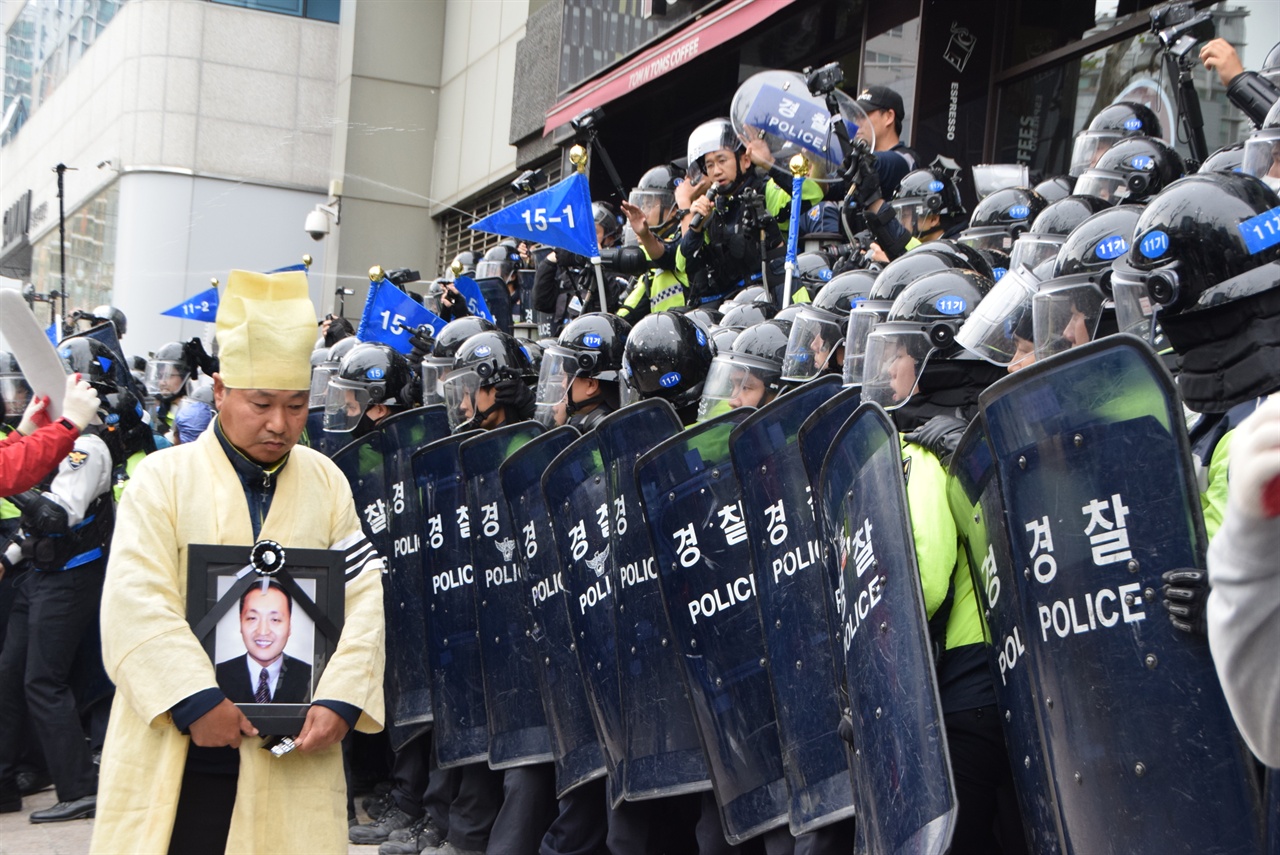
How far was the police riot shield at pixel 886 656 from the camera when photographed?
9.36ft

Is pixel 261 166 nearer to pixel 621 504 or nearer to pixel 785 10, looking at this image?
pixel 785 10

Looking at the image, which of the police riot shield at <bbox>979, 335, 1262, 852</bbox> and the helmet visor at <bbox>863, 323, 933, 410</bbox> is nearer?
the police riot shield at <bbox>979, 335, 1262, 852</bbox>

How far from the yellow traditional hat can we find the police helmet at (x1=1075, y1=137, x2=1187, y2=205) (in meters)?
3.38

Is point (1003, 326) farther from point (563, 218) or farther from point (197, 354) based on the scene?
point (197, 354)

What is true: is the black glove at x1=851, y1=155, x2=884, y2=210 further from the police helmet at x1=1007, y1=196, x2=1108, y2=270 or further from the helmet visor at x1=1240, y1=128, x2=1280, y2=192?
the helmet visor at x1=1240, y1=128, x2=1280, y2=192

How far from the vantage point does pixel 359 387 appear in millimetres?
7637

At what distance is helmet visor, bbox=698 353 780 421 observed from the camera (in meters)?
4.98

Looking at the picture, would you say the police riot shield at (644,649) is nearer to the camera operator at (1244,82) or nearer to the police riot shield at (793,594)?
the police riot shield at (793,594)

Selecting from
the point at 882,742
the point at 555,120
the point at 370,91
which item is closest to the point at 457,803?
the point at 882,742

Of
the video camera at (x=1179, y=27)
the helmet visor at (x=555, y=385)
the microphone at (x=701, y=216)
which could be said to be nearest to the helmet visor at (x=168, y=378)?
the microphone at (x=701, y=216)

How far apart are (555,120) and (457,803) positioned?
10.0 metres

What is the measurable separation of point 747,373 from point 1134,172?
6.38 feet

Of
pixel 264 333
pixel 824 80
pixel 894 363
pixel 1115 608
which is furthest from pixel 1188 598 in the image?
pixel 824 80

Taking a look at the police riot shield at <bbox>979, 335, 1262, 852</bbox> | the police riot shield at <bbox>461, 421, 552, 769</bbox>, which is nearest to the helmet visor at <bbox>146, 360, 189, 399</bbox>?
the police riot shield at <bbox>461, 421, 552, 769</bbox>
